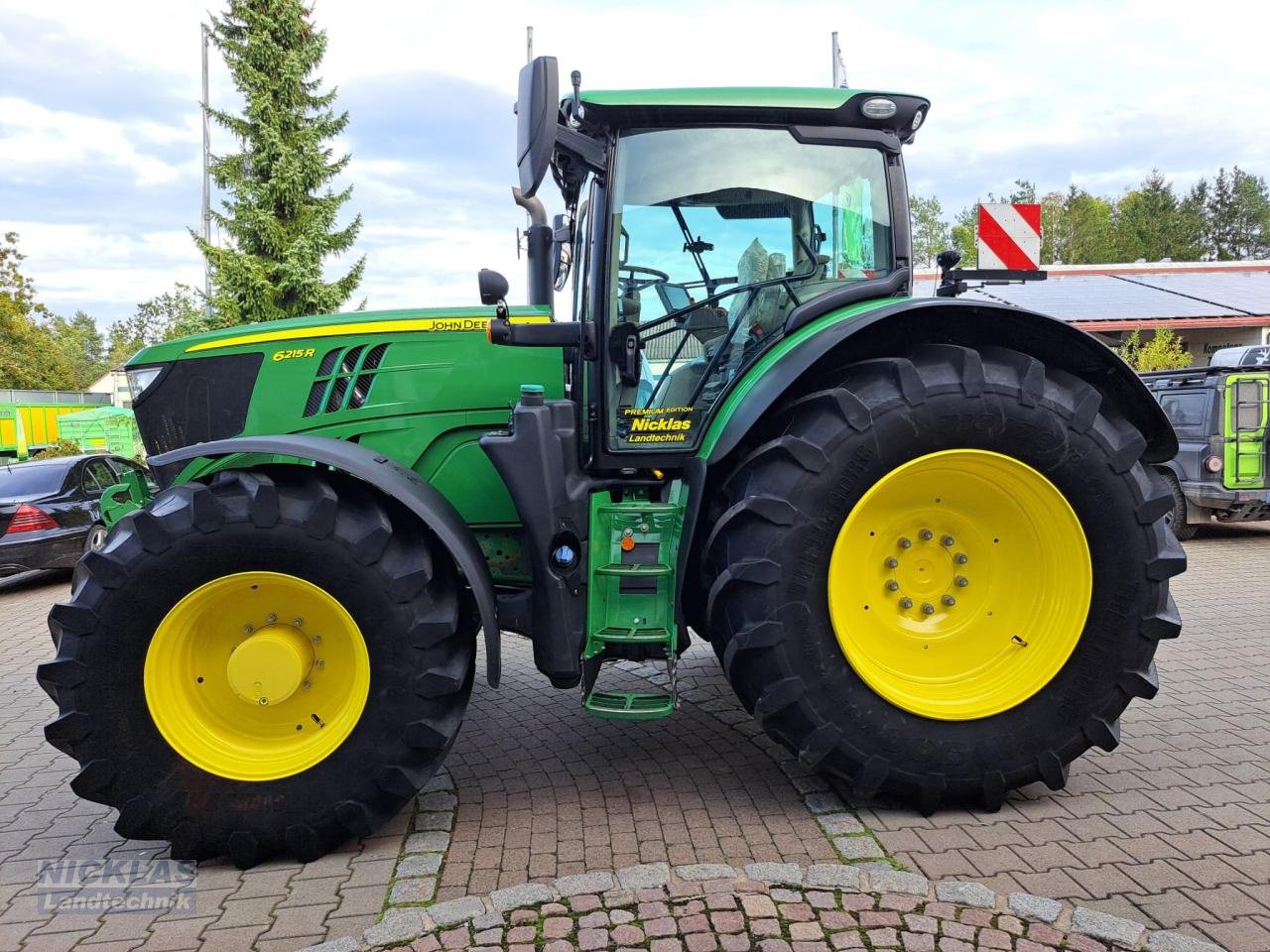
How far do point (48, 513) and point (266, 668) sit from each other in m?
7.42

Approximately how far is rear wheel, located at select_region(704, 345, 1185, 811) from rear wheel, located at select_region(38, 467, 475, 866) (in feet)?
3.68

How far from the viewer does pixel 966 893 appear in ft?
9.14

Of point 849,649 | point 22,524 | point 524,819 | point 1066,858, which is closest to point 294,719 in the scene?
point 524,819

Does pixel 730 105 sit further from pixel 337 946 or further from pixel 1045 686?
pixel 337 946

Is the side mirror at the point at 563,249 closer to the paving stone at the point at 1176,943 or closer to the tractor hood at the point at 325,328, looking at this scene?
the tractor hood at the point at 325,328

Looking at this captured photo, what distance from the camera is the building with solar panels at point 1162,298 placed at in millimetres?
21156

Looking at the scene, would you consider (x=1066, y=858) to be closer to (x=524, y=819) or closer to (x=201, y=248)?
(x=524, y=819)

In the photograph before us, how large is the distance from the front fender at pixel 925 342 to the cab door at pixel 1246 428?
7.52m

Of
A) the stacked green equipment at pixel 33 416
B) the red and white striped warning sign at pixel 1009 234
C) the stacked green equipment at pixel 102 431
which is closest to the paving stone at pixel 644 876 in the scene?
the red and white striped warning sign at pixel 1009 234

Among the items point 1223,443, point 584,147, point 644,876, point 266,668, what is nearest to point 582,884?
point 644,876

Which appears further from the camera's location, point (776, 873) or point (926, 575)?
point (926, 575)

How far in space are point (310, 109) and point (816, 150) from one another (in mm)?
Answer: 22561

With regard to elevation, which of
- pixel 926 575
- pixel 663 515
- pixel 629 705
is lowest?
pixel 629 705

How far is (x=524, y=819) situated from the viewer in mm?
3408
